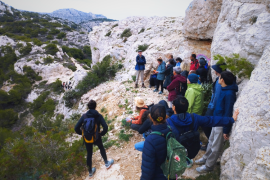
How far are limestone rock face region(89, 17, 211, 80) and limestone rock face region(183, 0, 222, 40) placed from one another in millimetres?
561

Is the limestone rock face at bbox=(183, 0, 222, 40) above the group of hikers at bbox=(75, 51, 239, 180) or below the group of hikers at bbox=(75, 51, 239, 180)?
above

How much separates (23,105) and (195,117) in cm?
3137

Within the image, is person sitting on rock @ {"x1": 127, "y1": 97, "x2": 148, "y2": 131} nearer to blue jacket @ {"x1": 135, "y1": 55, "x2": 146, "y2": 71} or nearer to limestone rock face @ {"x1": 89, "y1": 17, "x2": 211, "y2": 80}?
blue jacket @ {"x1": 135, "y1": 55, "x2": 146, "y2": 71}

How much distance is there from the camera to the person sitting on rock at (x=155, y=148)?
2041mm

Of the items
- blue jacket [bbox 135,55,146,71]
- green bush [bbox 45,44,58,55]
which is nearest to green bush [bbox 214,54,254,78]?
blue jacket [bbox 135,55,146,71]

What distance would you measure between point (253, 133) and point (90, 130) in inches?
119

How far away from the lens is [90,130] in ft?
11.7

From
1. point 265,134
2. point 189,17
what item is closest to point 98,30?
point 189,17

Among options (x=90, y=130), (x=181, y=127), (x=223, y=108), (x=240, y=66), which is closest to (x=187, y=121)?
(x=181, y=127)

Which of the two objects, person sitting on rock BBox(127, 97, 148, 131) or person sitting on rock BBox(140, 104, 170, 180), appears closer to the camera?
person sitting on rock BBox(140, 104, 170, 180)

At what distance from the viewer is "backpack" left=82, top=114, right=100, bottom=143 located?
3.56 metres

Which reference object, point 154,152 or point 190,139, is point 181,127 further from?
point 154,152

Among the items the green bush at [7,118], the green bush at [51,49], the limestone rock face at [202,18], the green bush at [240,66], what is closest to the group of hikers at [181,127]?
the green bush at [240,66]

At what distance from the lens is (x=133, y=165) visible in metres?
4.39
